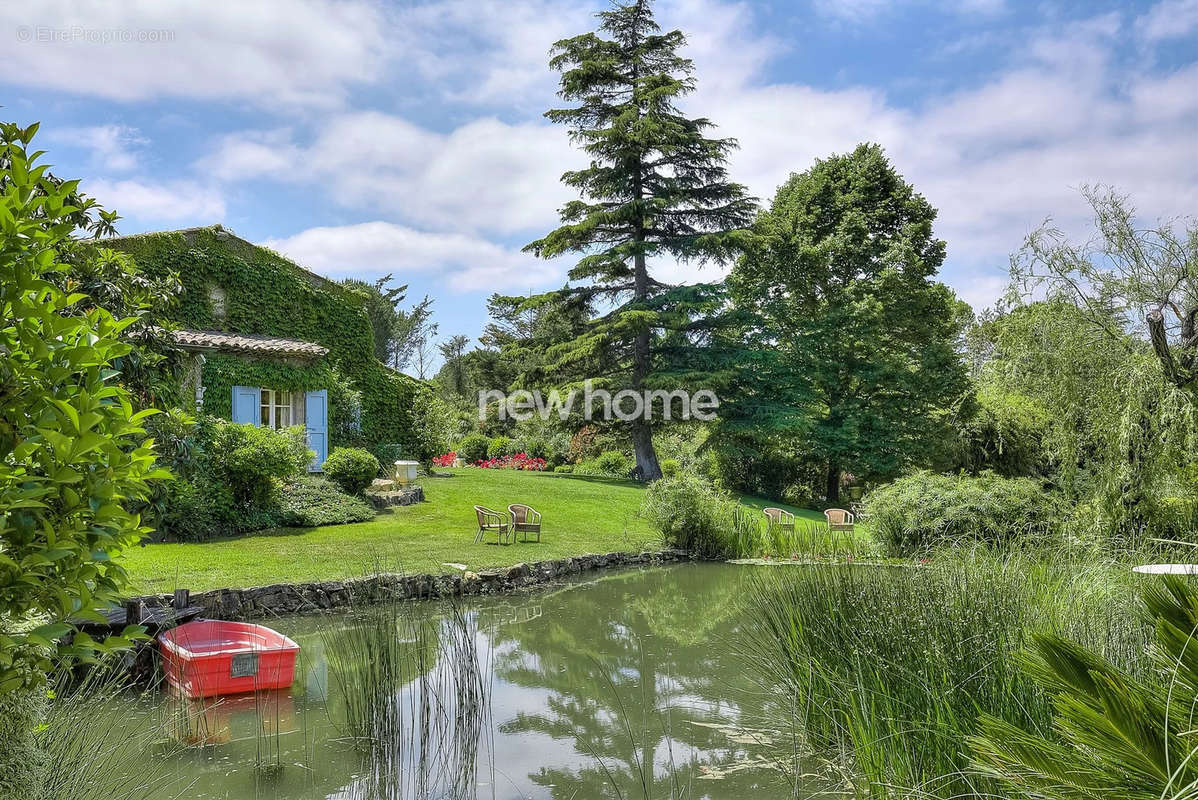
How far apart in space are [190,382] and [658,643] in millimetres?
10654

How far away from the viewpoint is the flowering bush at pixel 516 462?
82.5ft

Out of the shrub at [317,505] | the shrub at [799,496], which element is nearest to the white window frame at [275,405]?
the shrub at [317,505]

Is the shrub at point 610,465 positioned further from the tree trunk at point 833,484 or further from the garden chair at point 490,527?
the garden chair at point 490,527

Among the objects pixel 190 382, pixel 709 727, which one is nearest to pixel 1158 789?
pixel 709 727

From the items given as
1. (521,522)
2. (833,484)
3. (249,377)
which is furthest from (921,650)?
(833,484)

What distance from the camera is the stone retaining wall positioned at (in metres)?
7.55

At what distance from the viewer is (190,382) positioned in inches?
533

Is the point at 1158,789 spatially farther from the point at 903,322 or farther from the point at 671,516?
the point at 903,322

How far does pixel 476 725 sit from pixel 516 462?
2107 cm

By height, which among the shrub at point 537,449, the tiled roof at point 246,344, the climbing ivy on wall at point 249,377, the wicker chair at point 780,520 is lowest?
the wicker chair at point 780,520

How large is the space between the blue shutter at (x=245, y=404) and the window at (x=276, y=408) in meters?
0.31

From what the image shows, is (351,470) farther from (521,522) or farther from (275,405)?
(521,522)

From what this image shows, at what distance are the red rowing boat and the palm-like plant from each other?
514cm

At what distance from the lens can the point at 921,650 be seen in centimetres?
356
